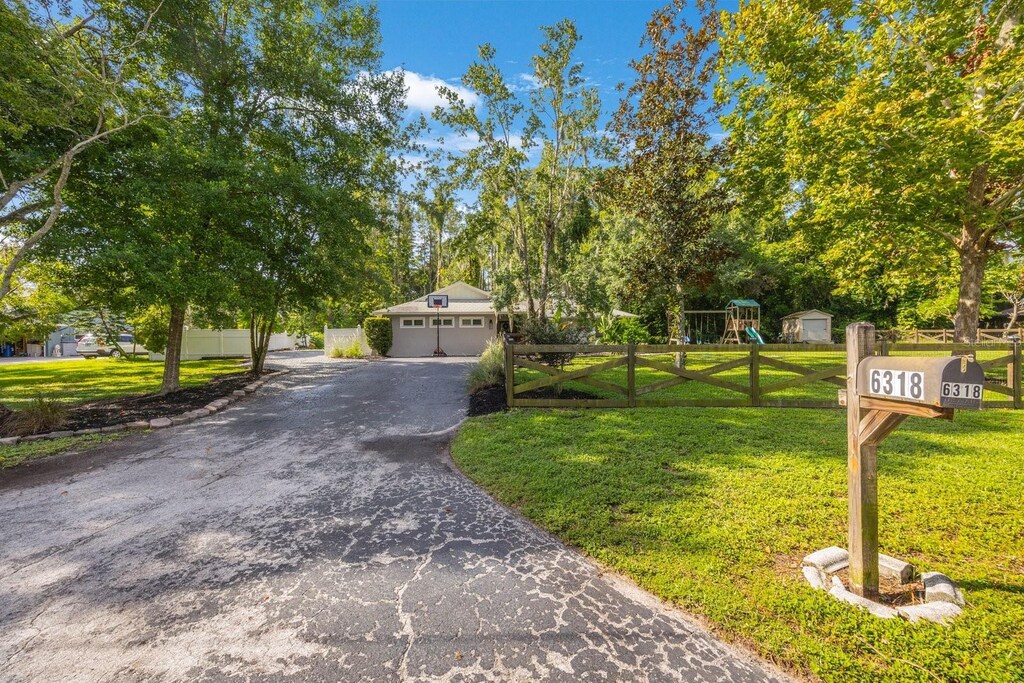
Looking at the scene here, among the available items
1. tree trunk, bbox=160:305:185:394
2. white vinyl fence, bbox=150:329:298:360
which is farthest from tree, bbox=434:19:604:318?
white vinyl fence, bbox=150:329:298:360

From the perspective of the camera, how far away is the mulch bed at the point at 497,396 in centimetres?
743

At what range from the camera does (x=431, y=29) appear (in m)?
10.5

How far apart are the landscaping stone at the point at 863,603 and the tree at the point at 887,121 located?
10.1 meters

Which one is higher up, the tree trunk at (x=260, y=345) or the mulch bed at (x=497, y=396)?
the tree trunk at (x=260, y=345)

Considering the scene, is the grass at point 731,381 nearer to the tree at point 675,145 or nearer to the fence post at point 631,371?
the fence post at point 631,371

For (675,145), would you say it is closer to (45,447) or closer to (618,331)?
(618,331)

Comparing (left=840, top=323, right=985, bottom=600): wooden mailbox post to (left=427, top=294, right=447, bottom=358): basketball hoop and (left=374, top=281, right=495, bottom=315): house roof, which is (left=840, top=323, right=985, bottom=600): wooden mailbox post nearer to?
(left=374, top=281, right=495, bottom=315): house roof

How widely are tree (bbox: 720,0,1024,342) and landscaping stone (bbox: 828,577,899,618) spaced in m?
10.1

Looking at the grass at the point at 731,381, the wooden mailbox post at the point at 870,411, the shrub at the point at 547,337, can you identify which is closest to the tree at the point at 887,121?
the grass at the point at 731,381

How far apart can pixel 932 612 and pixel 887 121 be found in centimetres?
1046

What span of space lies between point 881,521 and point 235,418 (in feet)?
29.1

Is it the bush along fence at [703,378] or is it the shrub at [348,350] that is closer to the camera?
the bush along fence at [703,378]

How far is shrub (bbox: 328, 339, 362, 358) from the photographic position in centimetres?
1925

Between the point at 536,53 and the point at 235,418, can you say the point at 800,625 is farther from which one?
the point at 536,53
